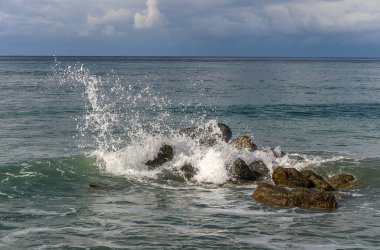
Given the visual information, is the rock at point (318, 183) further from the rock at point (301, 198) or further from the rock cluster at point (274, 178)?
the rock at point (301, 198)

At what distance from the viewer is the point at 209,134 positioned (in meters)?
26.4

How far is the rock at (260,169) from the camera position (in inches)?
832

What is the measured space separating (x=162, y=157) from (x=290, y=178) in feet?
22.2

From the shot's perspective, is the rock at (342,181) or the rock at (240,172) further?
the rock at (240,172)

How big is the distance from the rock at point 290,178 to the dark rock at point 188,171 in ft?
12.0

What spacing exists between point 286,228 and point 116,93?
4844cm

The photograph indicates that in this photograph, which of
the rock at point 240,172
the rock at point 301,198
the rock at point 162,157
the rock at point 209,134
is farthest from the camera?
the rock at point 209,134

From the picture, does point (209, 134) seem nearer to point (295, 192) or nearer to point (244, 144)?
point (244, 144)

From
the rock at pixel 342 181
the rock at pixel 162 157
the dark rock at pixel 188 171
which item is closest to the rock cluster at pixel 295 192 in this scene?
the rock at pixel 342 181

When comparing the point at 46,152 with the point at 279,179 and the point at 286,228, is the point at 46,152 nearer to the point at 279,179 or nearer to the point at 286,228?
the point at 279,179

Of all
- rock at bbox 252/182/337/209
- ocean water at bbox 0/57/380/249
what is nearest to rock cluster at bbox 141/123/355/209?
rock at bbox 252/182/337/209

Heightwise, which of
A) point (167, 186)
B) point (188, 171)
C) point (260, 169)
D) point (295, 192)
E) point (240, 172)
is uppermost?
point (295, 192)

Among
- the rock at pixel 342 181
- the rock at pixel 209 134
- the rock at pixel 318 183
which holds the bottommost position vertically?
the rock at pixel 342 181

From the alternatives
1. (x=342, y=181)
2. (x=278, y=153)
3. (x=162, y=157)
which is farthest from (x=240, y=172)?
(x=278, y=153)
